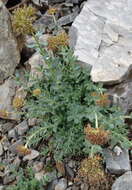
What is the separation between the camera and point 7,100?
5523 mm

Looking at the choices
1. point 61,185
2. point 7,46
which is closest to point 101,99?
point 61,185

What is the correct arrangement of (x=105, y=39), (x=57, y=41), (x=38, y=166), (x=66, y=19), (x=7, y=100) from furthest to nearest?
1. (x=66, y=19)
2. (x=7, y=100)
3. (x=105, y=39)
4. (x=38, y=166)
5. (x=57, y=41)

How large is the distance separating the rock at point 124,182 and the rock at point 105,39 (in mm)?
1114

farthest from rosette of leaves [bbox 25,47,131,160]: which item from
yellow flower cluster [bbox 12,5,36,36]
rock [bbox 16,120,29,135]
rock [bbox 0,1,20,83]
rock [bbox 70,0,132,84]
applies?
rock [bbox 0,1,20,83]

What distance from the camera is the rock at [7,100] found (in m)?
5.40

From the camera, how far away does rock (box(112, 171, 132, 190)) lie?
4304mm

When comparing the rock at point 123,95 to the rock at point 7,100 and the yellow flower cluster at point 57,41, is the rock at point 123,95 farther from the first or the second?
the rock at point 7,100

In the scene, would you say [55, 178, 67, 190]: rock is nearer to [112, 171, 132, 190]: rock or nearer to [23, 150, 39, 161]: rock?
[23, 150, 39, 161]: rock

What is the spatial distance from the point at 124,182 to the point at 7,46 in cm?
243

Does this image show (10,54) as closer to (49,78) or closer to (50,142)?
(49,78)

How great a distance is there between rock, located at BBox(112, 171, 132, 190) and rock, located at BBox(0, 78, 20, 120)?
1.67m

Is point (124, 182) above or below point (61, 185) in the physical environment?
above

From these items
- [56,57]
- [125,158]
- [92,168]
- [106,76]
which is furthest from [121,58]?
[92,168]

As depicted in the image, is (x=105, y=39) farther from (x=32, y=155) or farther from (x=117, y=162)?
(x=32, y=155)
